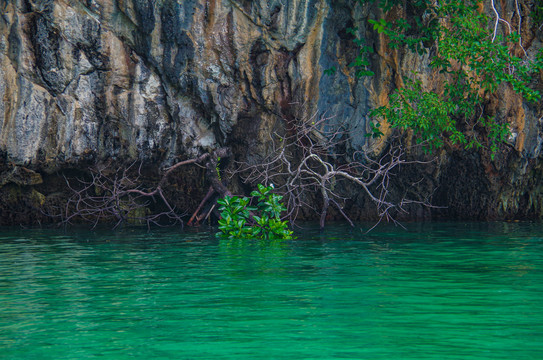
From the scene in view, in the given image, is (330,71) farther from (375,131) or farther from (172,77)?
(172,77)

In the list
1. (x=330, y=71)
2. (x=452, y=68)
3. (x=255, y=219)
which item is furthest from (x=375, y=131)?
(x=255, y=219)

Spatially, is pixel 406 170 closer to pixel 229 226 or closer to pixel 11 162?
pixel 229 226

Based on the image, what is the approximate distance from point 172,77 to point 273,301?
8559 millimetres

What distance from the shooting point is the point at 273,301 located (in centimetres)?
530

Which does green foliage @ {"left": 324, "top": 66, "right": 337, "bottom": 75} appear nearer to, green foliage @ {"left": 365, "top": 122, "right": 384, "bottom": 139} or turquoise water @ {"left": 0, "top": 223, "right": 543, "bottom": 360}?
green foliage @ {"left": 365, "top": 122, "right": 384, "bottom": 139}

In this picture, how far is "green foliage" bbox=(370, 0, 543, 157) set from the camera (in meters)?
12.1

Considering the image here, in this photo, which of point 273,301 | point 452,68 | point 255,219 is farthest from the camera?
point 452,68

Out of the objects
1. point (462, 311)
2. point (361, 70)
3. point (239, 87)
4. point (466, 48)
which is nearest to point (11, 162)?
point (239, 87)

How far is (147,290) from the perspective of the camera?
5.91 metres

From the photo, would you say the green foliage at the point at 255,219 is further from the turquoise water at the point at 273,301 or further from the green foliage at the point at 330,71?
the green foliage at the point at 330,71

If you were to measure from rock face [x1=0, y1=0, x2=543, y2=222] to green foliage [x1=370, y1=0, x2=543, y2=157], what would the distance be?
2.09 feet

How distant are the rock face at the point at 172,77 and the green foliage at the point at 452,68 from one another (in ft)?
2.09

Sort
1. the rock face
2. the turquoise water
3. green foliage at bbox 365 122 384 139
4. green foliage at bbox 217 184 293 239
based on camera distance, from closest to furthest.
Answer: the turquoise water < green foliage at bbox 217 184 293 239 < the rock face < green foliage at bbox 365 122 384 139

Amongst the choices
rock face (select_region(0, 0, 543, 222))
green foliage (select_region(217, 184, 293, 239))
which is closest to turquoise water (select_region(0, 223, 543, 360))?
green foliage (select_region(217, 184, 293, 239))
